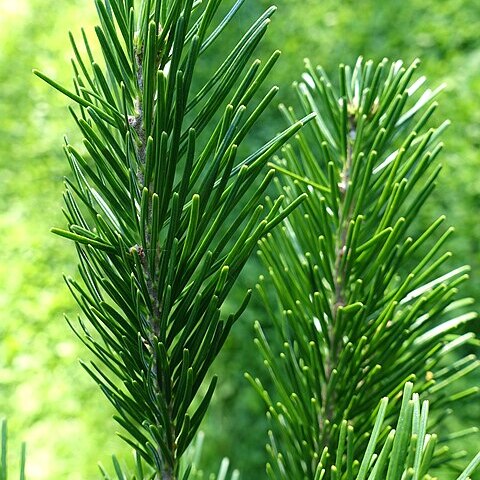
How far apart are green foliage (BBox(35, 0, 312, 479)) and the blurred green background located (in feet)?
3.80

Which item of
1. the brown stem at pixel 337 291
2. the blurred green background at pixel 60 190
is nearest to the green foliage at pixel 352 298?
the brown stem at pixel 337 291

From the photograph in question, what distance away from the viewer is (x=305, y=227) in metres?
0.33

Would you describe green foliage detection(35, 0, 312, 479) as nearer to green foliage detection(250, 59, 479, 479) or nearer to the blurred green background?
green foliage detection(250, 59, 479, 479)

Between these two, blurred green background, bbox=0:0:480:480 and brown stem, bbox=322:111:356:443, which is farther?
blurred green background, bbox=0:0:480:480

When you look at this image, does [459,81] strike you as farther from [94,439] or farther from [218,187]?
[218,187]

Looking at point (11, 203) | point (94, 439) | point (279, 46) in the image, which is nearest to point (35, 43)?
point (11, 203)

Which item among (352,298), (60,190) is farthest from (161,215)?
(60,190)

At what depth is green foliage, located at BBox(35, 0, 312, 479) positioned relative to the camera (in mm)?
236

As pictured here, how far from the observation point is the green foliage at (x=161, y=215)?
0.78ft

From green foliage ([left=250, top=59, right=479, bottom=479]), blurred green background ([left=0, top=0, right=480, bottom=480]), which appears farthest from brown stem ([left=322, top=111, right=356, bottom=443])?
blurred green background ([left=0, top=0, right=480, bottom=480])

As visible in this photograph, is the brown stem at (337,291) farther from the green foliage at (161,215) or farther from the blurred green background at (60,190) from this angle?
the blurred green background at (60,190)

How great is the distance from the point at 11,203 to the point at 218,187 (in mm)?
1875

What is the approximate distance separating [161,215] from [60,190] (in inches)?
70.7

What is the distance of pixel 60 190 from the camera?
198 centimetres
